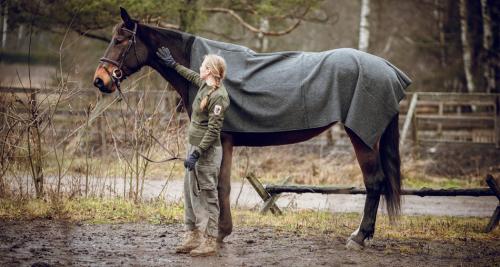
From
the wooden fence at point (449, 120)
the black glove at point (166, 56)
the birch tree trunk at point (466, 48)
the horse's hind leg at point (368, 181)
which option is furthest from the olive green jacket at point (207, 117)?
the birch tree trunk at point (466, 48)

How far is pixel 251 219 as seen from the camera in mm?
7773

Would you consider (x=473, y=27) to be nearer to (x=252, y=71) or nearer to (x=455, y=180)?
(x=455, y=180)

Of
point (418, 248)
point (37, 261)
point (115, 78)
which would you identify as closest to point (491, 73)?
point (418, 248)

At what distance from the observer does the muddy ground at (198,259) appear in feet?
17.9

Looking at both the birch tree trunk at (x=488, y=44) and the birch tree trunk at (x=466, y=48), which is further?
the birch tree trunk at (x=466, y=48)

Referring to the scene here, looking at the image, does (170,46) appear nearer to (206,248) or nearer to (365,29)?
(206,248)

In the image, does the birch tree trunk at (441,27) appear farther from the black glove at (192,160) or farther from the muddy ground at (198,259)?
the black glove at (192,160)

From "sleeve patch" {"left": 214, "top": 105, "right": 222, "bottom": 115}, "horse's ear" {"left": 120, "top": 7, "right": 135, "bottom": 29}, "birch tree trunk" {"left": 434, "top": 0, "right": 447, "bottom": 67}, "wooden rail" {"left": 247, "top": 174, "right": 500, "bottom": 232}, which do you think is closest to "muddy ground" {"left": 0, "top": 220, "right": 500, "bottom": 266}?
"wooden rail" {"left": 247, "top": 174, "right": 500, "bottom": 232}

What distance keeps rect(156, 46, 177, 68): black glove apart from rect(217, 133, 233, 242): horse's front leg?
833 millimetres

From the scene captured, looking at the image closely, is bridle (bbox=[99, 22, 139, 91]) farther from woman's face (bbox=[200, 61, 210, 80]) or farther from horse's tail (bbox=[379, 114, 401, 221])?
horse's tail (bbox=[379, 114, 401, 221])

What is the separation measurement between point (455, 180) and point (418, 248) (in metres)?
6.57

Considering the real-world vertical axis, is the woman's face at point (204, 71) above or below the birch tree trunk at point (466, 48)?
below

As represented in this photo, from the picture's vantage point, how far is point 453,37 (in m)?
25.2

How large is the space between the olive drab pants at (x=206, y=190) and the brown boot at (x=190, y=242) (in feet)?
0.24
